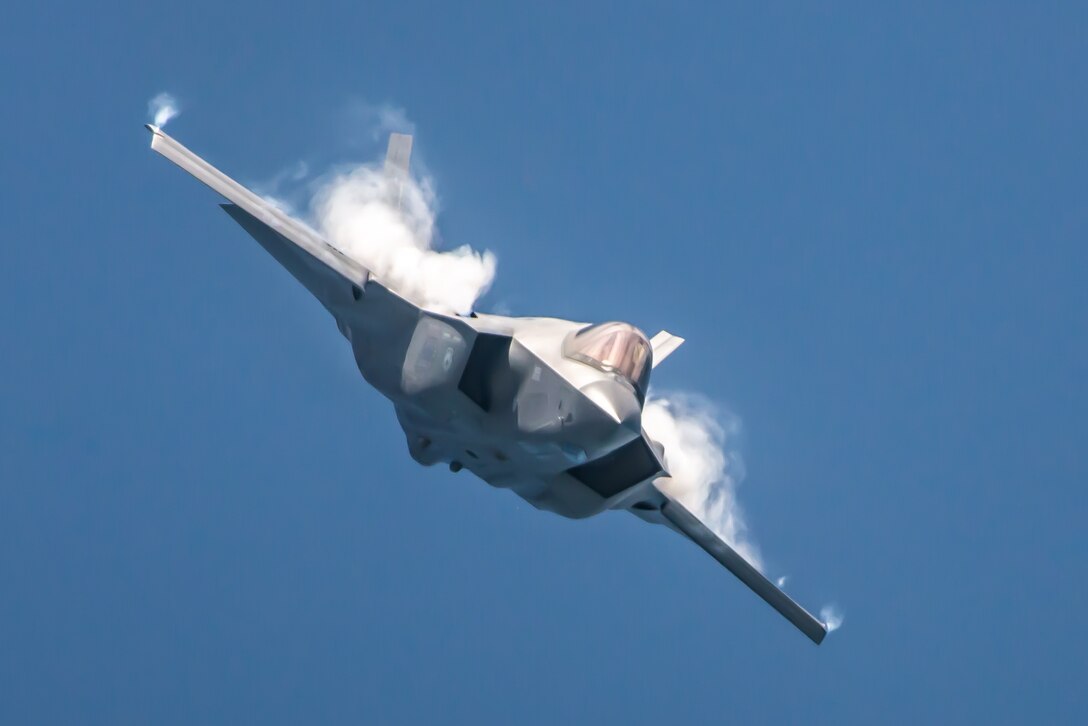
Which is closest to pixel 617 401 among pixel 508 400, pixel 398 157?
pixel 508 400

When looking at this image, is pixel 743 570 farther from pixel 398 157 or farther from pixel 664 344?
pixel 398 157

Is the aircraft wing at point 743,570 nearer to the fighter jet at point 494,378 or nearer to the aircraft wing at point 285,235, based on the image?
the fighter jet at point 494,378

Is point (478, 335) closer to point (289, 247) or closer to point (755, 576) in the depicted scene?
point (289, 247)

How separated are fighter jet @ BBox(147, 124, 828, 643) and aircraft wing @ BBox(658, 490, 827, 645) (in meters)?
3.32

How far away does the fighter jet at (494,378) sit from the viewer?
2806cm

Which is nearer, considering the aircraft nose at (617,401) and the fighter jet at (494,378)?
the aircraft nose at (617,401)

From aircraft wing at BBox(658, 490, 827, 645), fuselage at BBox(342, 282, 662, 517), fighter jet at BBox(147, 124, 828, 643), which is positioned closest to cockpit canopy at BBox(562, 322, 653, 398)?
fighter jet at BBox(147, 124, 828, 643)

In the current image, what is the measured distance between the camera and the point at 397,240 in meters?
31.9

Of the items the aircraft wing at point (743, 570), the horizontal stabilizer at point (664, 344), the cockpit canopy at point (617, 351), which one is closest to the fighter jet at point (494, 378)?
the cockpit canopy at point (617, 351)

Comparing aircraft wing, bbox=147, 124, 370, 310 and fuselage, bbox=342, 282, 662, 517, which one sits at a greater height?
aircraft wing, bbox=147, 124, 370, 310

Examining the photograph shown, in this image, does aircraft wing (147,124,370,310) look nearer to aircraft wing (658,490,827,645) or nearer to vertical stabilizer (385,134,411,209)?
vertical stabilizer (385,134,411,209)

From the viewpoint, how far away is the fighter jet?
2806 cm

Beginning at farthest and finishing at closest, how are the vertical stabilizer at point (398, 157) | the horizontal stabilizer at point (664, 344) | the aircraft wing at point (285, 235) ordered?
the horizontal stabilizer at point (664, 344) < the vertical stabilizer at point (398, 157) < the aircraft wing at point (285, 235)

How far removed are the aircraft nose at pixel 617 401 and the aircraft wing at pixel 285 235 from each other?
5064 millimetres
